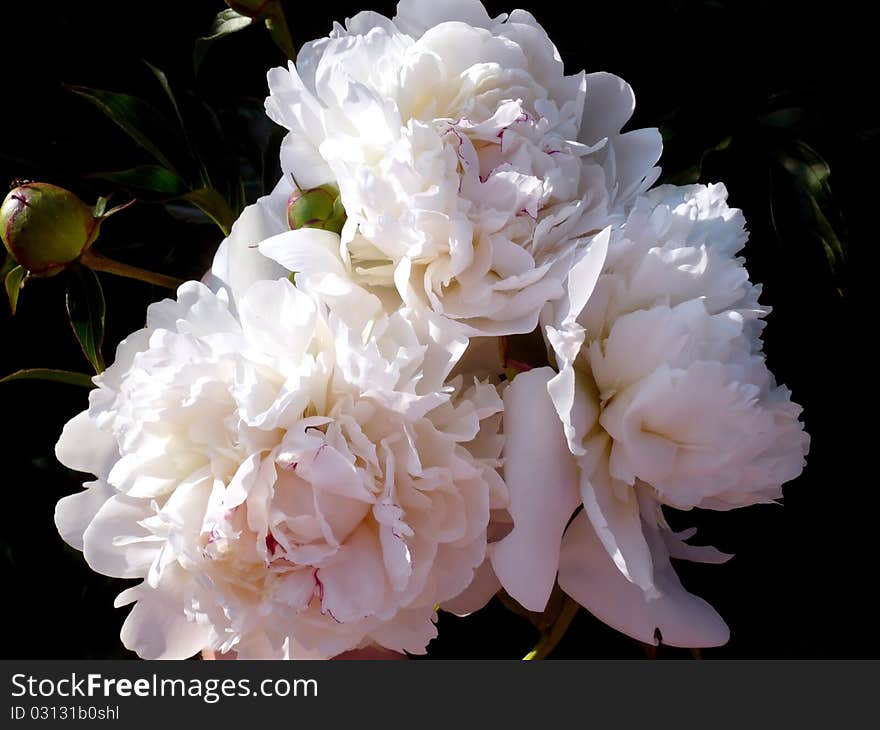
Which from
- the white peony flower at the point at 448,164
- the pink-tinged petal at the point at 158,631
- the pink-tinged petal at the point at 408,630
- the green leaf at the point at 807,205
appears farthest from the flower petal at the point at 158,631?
the green leaf at the point at 807,205

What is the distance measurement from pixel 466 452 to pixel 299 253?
0.13m

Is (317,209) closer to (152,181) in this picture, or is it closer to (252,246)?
(252,246)

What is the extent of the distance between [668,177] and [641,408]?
0.27m

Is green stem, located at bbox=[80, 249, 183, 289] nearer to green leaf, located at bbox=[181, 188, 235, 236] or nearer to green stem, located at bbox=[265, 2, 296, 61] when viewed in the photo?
green leaf, located at bbox=[181, 188, 235, 236]

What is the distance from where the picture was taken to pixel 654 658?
69 centimetres

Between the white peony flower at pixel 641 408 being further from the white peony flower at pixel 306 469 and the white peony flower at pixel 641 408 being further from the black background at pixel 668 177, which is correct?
the black background at pixel 668 177

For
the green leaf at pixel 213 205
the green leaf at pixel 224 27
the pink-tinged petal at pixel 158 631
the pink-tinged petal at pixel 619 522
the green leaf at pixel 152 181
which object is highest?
the green leaf at pixel 224 27

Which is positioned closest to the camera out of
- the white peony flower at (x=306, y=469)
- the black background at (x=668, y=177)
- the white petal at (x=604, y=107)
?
the white peony flower at (x=306, y=469)

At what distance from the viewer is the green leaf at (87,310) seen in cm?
62

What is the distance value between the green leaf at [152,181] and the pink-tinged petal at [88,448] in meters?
0.16

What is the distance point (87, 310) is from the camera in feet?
2.08

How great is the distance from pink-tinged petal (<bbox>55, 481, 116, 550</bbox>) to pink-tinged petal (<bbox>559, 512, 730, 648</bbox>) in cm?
26

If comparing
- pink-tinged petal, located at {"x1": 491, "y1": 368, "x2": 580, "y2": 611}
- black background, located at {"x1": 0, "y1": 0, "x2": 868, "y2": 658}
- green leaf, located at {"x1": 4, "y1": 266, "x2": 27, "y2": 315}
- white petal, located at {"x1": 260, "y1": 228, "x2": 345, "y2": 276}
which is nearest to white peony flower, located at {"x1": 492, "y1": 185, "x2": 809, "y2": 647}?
pink-tinged petal, located at {"x1": 491, "y1": 368, "x2": 580, "y2": 611}

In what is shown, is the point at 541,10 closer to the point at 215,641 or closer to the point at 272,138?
the point at 272,138
